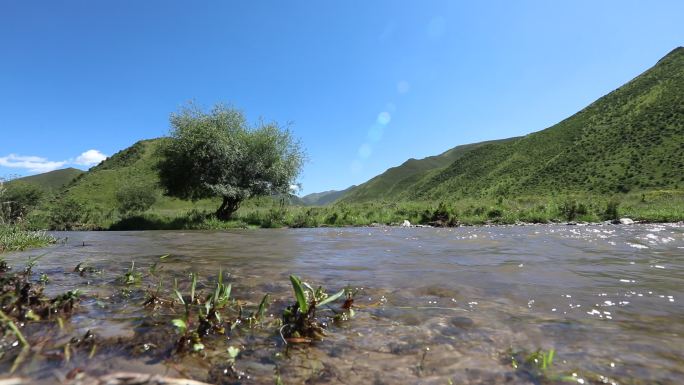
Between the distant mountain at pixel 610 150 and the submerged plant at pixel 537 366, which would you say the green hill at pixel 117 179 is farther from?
the submerged plant at pixel 537 366

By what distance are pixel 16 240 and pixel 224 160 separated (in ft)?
62.5

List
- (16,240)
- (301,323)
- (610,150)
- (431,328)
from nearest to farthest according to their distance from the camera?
(301,323) < (431,328) < (16,240) < (610,150)

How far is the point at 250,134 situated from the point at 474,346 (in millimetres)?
31871

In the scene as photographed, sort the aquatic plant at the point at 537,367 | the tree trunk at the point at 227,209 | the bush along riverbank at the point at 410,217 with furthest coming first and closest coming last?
the tree trunk at the point at 227,209
the bush along riverbank at the point at 410,217
the aquatic plant at the point at 537,367

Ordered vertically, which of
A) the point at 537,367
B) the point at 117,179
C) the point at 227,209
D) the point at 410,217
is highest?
the point at 117,179

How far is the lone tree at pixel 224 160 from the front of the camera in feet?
101

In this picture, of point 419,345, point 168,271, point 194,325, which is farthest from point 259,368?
point 168,271

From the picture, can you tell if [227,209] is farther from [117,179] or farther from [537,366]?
[117,179]

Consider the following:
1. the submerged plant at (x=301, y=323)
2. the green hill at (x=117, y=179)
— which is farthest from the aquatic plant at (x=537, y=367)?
the green hill at (x=117, y=179)

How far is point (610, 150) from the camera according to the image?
7719 cm

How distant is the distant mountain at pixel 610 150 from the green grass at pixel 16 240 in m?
71.8

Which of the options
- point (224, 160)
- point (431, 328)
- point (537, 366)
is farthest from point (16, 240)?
point (224, 160)

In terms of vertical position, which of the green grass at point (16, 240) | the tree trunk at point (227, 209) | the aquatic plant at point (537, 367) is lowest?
the aquatic plant at point (537, 367)

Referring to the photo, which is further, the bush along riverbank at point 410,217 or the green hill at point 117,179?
the green hill at point 117,179
